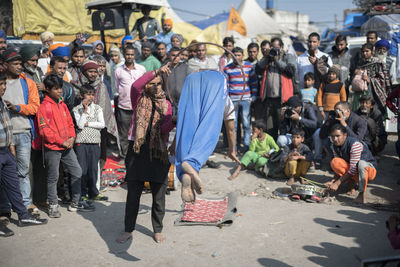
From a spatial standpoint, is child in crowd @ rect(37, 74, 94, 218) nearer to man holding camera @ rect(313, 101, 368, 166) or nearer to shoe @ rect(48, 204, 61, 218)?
shoe @ rect(48, 204, 61, 218)

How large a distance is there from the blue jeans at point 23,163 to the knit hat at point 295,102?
186 inches

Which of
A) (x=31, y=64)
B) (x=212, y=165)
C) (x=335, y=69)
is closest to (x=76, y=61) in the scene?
(x=31, y=64)

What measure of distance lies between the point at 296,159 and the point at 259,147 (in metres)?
0.91


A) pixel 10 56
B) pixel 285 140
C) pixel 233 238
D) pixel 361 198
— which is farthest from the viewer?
pixel 285 140

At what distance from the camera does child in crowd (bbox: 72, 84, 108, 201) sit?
5.62 metres

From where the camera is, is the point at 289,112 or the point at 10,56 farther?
the point at 289,112

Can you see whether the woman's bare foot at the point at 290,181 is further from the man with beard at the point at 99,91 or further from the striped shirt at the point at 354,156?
the man with beard at the point at 99,91

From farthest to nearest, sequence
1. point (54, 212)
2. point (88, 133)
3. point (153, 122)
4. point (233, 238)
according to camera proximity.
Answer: point (88, 133) → point (54, 212) → point (233, 238) → point (153, 122)

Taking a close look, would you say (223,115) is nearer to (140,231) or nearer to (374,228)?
(140,231)

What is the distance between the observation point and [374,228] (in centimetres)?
479

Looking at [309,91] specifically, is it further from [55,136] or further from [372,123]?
[55,136]

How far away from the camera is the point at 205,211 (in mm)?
5473

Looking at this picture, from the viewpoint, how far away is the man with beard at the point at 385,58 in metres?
7.84

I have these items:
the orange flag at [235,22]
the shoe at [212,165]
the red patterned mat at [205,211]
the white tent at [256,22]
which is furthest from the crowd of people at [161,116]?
the white tent at [256,22]
